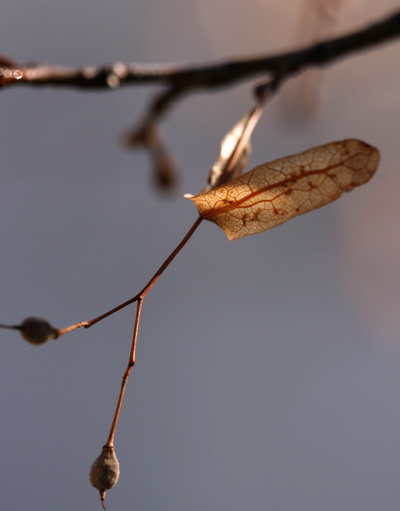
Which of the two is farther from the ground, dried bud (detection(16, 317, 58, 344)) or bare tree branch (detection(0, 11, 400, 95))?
bare tree branch (detection(0, 11, 400, 95))

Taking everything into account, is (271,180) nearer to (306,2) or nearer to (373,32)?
(373,32)

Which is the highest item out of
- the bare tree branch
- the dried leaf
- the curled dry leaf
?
the bare tree branch

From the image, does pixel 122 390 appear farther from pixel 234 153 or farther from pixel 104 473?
pixel 234 153

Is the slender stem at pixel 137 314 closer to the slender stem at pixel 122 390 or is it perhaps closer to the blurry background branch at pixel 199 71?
the slender stem at pixel 122 390

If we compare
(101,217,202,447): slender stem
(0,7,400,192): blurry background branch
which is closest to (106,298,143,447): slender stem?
(101,217,202,447): slender stem

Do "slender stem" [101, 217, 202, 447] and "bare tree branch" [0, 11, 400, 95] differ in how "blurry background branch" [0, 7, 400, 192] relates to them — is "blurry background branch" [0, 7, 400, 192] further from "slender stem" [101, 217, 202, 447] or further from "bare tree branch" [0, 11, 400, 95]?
"slender stem" [101, 217, 202, 447]

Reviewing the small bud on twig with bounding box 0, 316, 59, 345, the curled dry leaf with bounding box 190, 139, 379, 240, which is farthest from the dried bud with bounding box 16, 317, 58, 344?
the curled dry leaf with bounding box 190, 139, 379, 240
